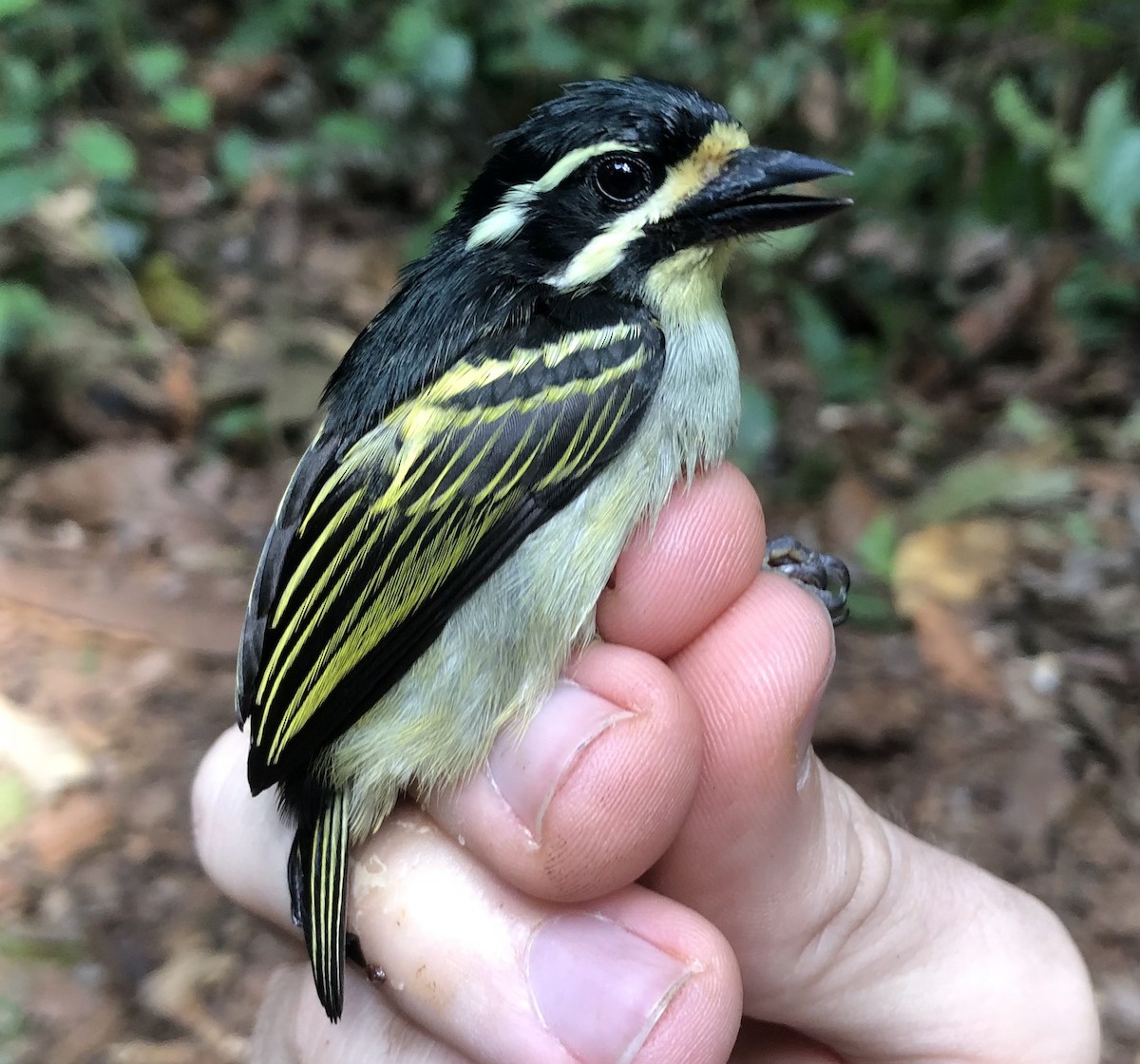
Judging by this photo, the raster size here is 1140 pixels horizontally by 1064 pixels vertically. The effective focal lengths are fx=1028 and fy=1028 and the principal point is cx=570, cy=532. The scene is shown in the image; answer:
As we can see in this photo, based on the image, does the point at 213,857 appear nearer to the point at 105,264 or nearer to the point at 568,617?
the point at 568,617

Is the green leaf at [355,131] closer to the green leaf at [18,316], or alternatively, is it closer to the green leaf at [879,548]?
the green leaf at [18,316]

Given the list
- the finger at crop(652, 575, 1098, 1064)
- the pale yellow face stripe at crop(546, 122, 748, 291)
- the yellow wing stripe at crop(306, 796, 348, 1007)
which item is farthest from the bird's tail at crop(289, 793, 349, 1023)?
the pale yellow face stripe at crop(546, 122, 748, 291)

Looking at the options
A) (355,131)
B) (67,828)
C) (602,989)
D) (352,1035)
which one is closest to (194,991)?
(67,828)

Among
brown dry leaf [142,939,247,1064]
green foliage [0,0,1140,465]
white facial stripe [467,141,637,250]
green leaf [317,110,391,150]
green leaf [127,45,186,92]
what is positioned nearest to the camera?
white facial stripe [467,141,637,250]

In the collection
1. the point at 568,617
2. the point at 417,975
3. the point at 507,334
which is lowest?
the point at 417,975

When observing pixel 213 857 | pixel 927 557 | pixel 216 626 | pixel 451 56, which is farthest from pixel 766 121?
pixel 213 857

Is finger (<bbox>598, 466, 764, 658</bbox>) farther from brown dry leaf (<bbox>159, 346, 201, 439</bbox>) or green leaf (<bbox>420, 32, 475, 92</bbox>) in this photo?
green leaf (<bbox>420, 32, 475, 92</bbox>)
